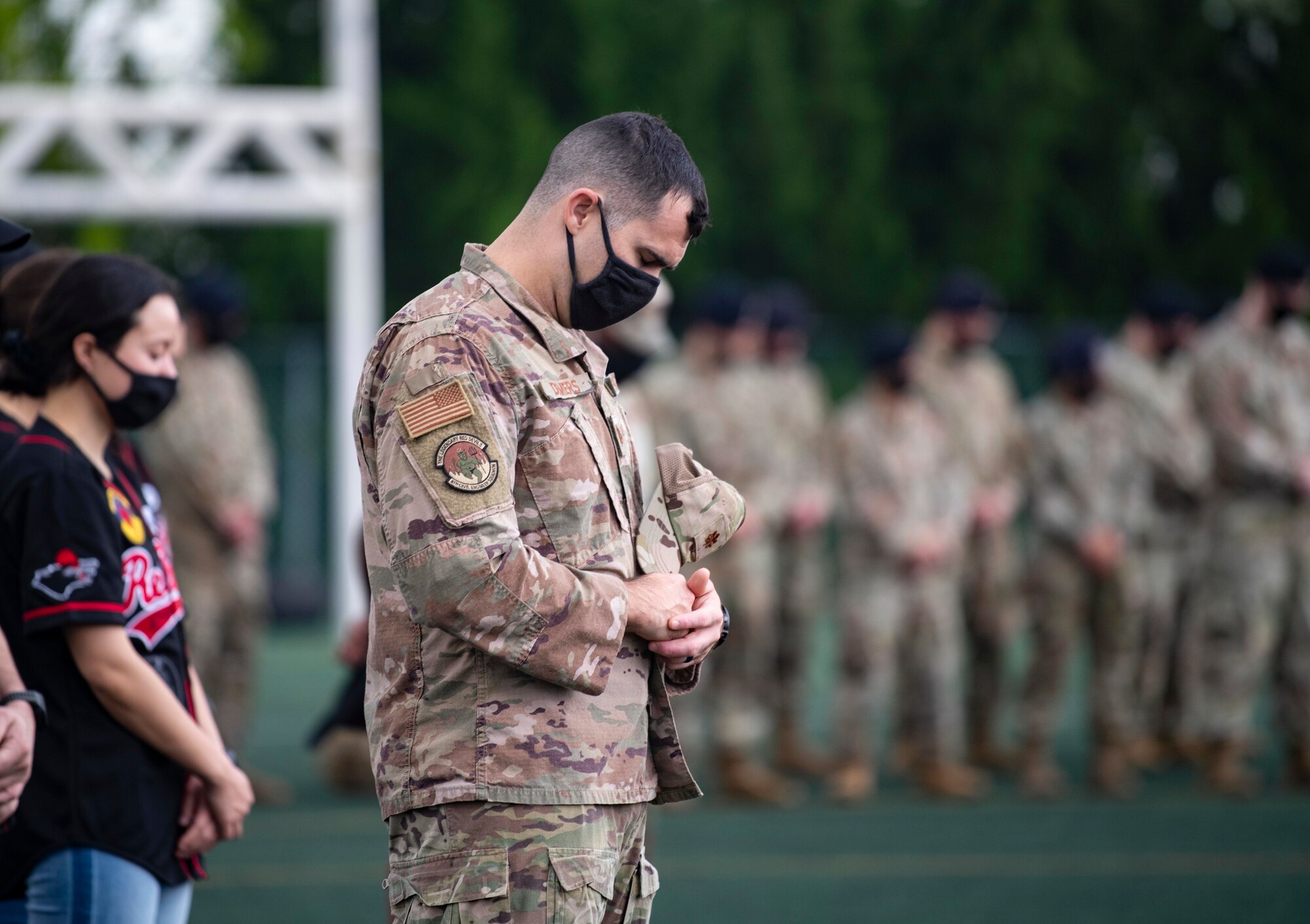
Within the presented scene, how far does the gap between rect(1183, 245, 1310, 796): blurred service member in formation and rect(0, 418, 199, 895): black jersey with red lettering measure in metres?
6.29

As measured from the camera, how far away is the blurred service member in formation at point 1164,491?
28.7ft

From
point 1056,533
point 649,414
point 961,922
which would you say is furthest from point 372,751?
point 1056,533

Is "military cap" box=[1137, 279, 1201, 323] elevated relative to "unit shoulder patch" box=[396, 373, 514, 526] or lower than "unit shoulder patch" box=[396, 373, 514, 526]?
elevated

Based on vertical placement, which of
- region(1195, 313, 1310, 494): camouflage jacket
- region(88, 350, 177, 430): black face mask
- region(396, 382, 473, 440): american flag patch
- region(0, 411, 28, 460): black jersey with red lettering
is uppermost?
region(1195, 313, 1310, 494): camouflage jacket

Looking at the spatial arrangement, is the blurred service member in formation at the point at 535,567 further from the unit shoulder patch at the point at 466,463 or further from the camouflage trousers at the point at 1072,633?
the camouflage trousers at the point at 1072,633

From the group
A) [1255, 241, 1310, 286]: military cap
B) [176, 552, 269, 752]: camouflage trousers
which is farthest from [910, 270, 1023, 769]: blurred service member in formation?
[176, 552, 269, 752]: camouflage trousers

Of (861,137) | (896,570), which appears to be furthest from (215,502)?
(861,137)

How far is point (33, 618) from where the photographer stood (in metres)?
2.81

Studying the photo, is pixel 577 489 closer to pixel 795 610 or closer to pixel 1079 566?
pixel 1079 566

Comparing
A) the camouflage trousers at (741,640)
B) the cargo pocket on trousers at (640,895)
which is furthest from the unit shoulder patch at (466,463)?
the camouflage trousers at (741,640)

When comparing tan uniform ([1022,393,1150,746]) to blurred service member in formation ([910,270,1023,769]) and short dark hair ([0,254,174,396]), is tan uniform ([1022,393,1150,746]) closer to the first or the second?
blurred service member in formation ([910,270,1023,769])

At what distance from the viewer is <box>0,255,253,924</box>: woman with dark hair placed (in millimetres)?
2805

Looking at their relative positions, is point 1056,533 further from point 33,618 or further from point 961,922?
point 33,618

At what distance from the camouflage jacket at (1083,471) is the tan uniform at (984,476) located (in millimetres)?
243
